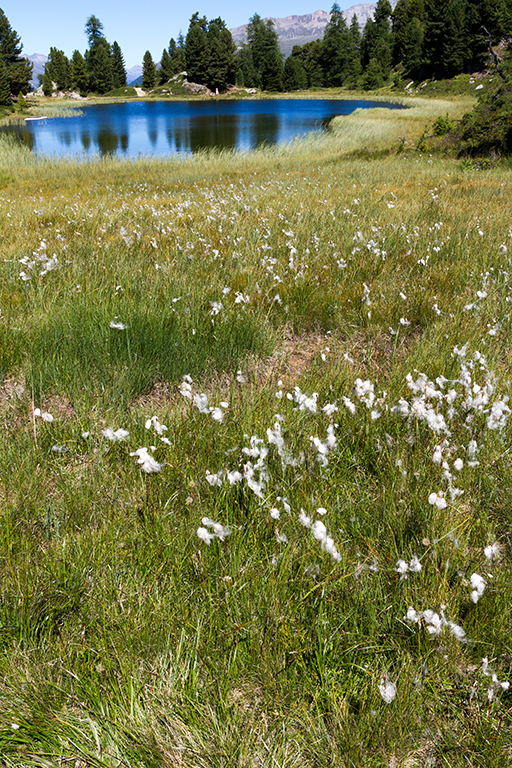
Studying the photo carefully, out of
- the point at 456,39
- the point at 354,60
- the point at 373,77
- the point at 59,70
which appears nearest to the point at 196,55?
the point at 59,70

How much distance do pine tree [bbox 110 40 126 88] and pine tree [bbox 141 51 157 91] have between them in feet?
19.5

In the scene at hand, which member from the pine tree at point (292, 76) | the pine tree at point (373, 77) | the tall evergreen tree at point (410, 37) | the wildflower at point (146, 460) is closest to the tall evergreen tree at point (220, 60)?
the pine tree at point (292, 76)

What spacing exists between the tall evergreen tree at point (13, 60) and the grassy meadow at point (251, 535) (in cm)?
10691

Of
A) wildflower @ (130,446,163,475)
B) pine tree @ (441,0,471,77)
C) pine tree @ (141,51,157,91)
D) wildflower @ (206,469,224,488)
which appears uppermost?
pine tree @ (141,51,157,91)

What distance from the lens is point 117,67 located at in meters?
123

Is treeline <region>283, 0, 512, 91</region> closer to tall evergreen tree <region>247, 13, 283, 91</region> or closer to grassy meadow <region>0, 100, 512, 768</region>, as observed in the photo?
tall evergreen tree <region>247, 13, 283, 91</region>

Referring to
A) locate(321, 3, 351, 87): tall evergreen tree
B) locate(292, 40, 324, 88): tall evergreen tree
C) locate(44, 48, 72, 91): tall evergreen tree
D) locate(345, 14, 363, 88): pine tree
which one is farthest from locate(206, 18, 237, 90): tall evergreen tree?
locate(44, 48, 72, 91): tall evergreen tree

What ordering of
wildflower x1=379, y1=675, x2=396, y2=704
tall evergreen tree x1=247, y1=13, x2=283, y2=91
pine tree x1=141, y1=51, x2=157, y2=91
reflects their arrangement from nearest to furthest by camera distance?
wildflower x1=379, y1=675, x2=396, y2=704
tall evergreen tree x1=247, y1=13, x2=283, y2=91
pine tree x1=141, y1=51, x2=157, y2=91

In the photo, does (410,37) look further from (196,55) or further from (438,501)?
(438,501)

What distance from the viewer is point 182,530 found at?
1.83m

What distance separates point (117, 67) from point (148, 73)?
8.57 m

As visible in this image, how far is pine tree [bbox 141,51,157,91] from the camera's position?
123 m

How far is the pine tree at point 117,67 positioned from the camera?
389 feet

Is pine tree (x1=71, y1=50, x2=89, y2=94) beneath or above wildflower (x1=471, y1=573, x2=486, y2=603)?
above
